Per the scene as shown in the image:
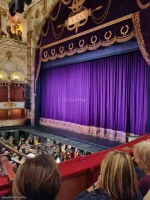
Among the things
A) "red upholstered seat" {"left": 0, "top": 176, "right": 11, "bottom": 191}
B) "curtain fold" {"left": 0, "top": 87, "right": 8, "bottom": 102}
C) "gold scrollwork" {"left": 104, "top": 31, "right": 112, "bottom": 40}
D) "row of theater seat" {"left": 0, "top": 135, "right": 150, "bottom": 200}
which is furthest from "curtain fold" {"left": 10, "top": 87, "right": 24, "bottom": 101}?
"red upholstered seat" {"left": 0, "top": 176, "right": 11, "bottom": 191}

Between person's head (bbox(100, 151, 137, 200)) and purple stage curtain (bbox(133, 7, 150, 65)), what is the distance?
15.9 feet

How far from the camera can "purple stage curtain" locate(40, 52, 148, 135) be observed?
22.4 ft

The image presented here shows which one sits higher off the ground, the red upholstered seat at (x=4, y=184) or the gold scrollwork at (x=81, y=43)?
the gold scrollwork at (x=81, y=43)

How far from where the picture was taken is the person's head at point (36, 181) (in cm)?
96

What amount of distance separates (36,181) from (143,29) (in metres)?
5.55

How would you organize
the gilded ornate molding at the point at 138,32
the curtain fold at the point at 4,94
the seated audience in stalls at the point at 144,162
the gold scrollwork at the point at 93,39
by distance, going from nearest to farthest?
1. the seated audience in stalls at the point at 144,162
2. the gilded ornate molding at the point at 138,32
3. the gold scrollwork at the point at 93,39
4. the curtain fold at the point at 4,94

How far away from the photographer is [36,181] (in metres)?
0.96

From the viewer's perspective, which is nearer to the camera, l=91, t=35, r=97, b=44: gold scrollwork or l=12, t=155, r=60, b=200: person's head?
l=12, t=155, r=60, b=200: person's head

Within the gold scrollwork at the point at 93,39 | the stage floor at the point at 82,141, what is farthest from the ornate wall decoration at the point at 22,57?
the gold scrollwork at the point at 93,39

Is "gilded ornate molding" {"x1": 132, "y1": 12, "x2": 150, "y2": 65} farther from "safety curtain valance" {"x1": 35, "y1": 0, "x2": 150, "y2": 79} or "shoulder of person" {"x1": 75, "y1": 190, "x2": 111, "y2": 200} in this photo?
"shoulder of person" {"x1": 75, "y1": 190, "x2": 111, "y2": 200}

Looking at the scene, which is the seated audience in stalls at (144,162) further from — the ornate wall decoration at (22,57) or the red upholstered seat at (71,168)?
the ornate wall decoration at (22,57)

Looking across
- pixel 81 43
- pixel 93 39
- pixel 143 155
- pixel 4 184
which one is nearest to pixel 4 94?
pixel 81 43

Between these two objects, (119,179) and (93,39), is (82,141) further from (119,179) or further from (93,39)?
(119,179)

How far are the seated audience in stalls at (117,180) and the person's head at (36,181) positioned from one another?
0.32 metres
